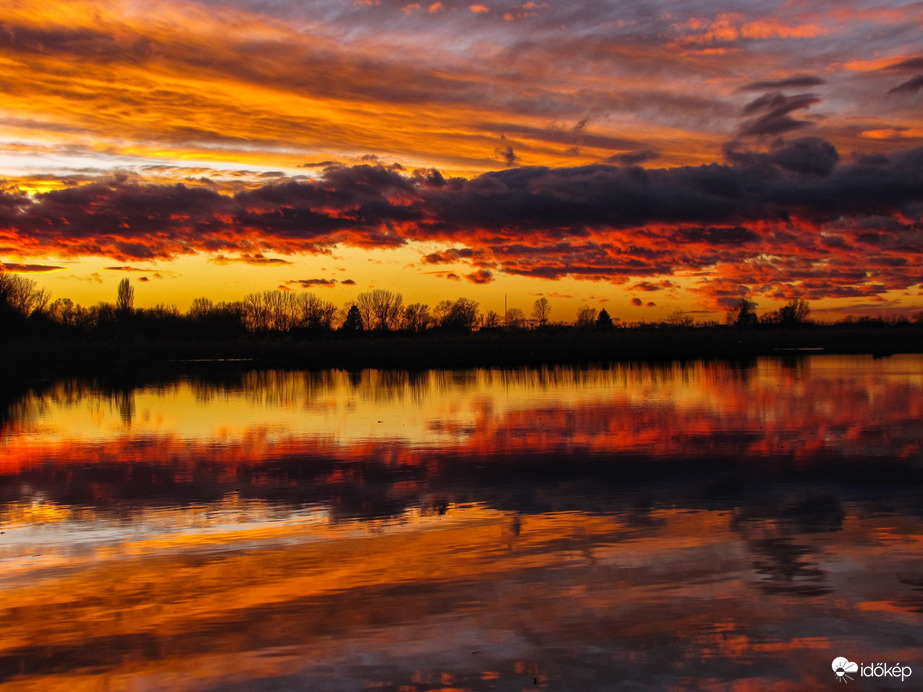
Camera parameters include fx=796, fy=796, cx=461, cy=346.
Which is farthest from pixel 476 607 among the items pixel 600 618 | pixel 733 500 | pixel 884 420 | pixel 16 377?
pixel 16 377

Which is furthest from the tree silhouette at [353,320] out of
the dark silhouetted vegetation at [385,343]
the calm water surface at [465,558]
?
the calm water surface at [465,558]

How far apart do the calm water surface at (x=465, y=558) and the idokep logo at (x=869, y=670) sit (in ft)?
0.21

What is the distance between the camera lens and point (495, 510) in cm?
1049

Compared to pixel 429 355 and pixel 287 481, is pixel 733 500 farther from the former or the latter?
pixel 429 355

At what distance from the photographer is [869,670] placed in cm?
553

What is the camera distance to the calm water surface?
19.0ft

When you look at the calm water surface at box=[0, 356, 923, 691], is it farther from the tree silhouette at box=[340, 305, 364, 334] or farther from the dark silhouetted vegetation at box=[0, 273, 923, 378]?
the tree silhouette at box=[340, 305, 364, 334]

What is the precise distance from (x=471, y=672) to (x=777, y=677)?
2.10 metres

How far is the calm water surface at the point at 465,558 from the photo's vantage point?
579cm

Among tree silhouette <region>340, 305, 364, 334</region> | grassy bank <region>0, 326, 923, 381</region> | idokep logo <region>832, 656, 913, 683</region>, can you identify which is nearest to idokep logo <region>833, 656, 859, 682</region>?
idokep logo <region>832, 656, 913, 683</region>

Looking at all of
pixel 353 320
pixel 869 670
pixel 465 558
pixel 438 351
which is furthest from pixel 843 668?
pixel 353 320

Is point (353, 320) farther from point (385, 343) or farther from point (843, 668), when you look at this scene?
point (843, 668)

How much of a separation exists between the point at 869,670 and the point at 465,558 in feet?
12.8

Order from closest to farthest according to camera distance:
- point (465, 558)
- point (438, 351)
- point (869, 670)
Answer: point (869, 670) → point (465, 558) → point (438, 351)
